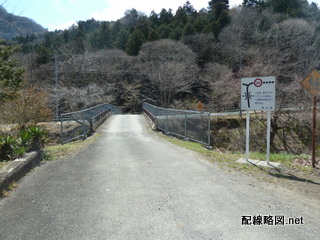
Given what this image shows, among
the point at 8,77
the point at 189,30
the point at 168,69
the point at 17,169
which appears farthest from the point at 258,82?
the point at 189,30

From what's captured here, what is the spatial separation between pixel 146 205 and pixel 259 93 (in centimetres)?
447

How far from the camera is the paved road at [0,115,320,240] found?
3.34 metres

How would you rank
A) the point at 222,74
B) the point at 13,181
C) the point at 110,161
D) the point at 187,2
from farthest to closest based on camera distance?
1. the point at 187,2
2. the point at 222,74
3. the point at 110,161
4. the point at 13,181

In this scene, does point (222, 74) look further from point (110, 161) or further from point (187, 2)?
point (187, 2)

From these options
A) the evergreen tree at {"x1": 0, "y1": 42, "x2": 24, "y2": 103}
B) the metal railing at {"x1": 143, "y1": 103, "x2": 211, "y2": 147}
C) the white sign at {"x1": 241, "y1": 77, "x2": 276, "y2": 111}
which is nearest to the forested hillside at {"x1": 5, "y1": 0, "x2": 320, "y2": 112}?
the metal railing at {"x1": 143, "y1": 103, "x2": 211, "y2": 147}

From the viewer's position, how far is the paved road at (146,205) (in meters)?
3.34

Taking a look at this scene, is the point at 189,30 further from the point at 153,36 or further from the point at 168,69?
the point at 168,69

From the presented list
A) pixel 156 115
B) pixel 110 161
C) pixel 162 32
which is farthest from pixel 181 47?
pixel 110 161

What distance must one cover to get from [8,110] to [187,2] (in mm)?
64751

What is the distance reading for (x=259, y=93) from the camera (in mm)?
6949

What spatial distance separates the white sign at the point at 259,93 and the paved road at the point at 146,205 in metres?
2.01

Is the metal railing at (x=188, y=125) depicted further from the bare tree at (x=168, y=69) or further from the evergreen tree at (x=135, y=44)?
the evergreen tree at (x=135, y=44)

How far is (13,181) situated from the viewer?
516cm

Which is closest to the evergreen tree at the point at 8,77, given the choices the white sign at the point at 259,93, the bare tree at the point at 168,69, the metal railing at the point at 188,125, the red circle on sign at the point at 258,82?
the metal railing at the point at 188,125
